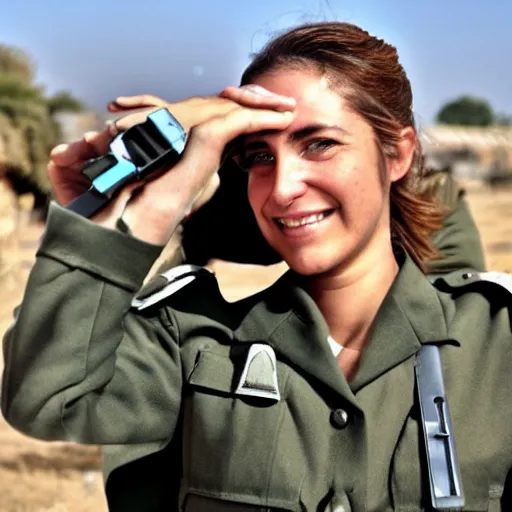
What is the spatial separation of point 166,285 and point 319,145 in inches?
19.3

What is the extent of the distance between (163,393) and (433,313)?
0.64 meters

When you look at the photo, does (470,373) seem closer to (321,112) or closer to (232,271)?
(321,112)

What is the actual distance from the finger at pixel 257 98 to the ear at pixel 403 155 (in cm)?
35

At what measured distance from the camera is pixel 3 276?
360 inches

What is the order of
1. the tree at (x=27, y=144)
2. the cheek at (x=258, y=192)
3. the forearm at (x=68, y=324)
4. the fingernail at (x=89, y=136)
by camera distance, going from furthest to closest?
the tree at (x=27, y=144)
the fingernail at (x=89, y=136)
the cheek at (x=258, y=192)
the forearm at (x=68, y=324)

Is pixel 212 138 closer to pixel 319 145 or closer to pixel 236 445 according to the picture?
pixel 319 145

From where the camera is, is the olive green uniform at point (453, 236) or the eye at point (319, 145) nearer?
the eye at point (319, 145)

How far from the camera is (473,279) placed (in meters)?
2.04

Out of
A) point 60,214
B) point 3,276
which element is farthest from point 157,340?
point 3,276

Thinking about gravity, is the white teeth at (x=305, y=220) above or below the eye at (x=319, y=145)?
below

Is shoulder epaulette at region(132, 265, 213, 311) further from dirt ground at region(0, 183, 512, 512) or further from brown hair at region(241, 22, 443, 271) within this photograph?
dirt ground at region(0, 183, 512, 512)

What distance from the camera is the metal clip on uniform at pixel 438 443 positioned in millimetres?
1756

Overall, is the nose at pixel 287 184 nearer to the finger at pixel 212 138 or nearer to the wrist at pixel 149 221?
the finger at pixel 212 138

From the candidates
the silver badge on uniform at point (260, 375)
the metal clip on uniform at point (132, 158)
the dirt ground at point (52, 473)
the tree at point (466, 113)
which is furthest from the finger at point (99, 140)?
the tree at point (466, 113)
